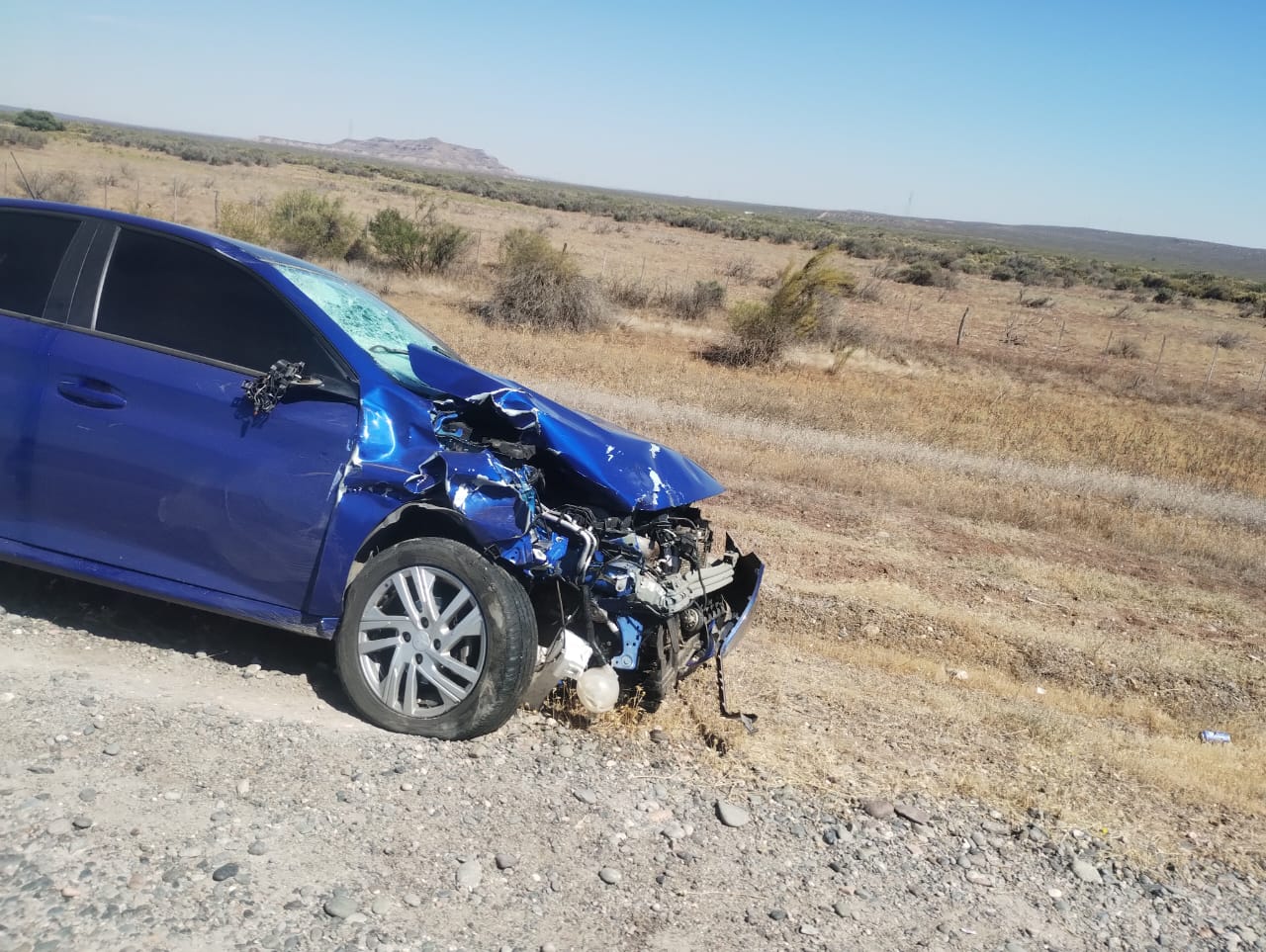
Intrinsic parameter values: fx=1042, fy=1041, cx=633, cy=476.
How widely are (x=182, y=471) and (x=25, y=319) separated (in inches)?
41.6

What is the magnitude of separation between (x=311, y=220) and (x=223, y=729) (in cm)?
2466

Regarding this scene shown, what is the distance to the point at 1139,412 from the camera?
66.2 feet

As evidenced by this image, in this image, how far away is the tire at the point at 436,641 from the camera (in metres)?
3.88

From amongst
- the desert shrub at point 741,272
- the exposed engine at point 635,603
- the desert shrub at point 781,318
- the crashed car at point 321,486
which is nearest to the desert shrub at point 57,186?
the desert shrub at point 781,318

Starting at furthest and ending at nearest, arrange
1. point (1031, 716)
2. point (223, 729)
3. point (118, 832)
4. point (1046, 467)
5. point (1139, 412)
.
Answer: point (1139, 412) < point (1046, 467) < point (1031, 716) < point (223, 729) < point (118, 832)

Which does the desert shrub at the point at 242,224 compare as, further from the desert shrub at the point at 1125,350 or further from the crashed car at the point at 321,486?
the desert shrub at the point at 1125,350

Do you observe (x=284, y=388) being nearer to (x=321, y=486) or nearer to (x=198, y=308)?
(x=321, y=486)

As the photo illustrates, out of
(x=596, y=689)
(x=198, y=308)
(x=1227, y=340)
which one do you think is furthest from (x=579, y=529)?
(x=1227, y=340)

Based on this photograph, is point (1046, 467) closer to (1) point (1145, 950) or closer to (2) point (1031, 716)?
(2) point (1031, 716)

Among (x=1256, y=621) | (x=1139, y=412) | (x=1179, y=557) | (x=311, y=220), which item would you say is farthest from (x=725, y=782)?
(x=311, y=220)

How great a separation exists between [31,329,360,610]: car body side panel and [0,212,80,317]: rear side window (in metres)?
0.33

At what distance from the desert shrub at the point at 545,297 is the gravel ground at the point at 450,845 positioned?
17.4m

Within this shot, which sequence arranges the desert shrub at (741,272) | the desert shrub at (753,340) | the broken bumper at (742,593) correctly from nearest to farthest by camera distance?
the broken bumper at (742,593) < the desert shrub at (753,340) < the desert shrub at (741,272)

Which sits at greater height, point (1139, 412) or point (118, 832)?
point (1139, 412)
